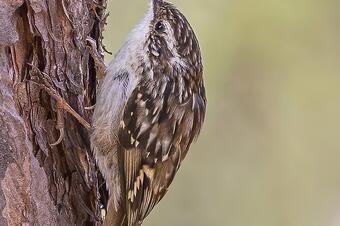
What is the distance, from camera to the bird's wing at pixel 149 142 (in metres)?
4.11

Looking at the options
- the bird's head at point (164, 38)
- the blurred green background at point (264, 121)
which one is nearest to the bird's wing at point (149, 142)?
the bird's head at point (164, 38)

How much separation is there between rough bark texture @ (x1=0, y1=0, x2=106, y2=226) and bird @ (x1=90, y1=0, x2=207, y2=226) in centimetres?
8

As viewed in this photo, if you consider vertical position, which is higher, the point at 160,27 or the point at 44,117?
the point at 160,27

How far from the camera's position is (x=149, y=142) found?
412 centimetres

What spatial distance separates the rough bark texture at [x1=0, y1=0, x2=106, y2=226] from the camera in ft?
11.6

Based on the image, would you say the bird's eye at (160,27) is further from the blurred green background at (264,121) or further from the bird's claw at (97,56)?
Answer: the blurred green background at (264,121)

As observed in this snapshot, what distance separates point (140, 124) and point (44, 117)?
1.64 feet

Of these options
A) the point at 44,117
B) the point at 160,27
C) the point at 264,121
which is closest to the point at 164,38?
the point at 160,27

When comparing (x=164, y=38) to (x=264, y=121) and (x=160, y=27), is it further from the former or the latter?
(x=264, y=121)

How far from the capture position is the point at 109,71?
4164mm

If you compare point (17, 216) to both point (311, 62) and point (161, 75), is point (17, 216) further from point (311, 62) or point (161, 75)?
point (311, 62)

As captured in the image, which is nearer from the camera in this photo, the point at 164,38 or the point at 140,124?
the point at 140,124

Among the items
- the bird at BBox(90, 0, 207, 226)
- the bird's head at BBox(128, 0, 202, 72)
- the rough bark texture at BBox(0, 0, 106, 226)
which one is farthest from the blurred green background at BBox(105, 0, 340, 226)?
the rough bark texture at BBox(0, 0, 106, 226)

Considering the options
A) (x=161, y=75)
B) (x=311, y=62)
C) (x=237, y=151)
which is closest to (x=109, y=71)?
(x=161, y=75)
